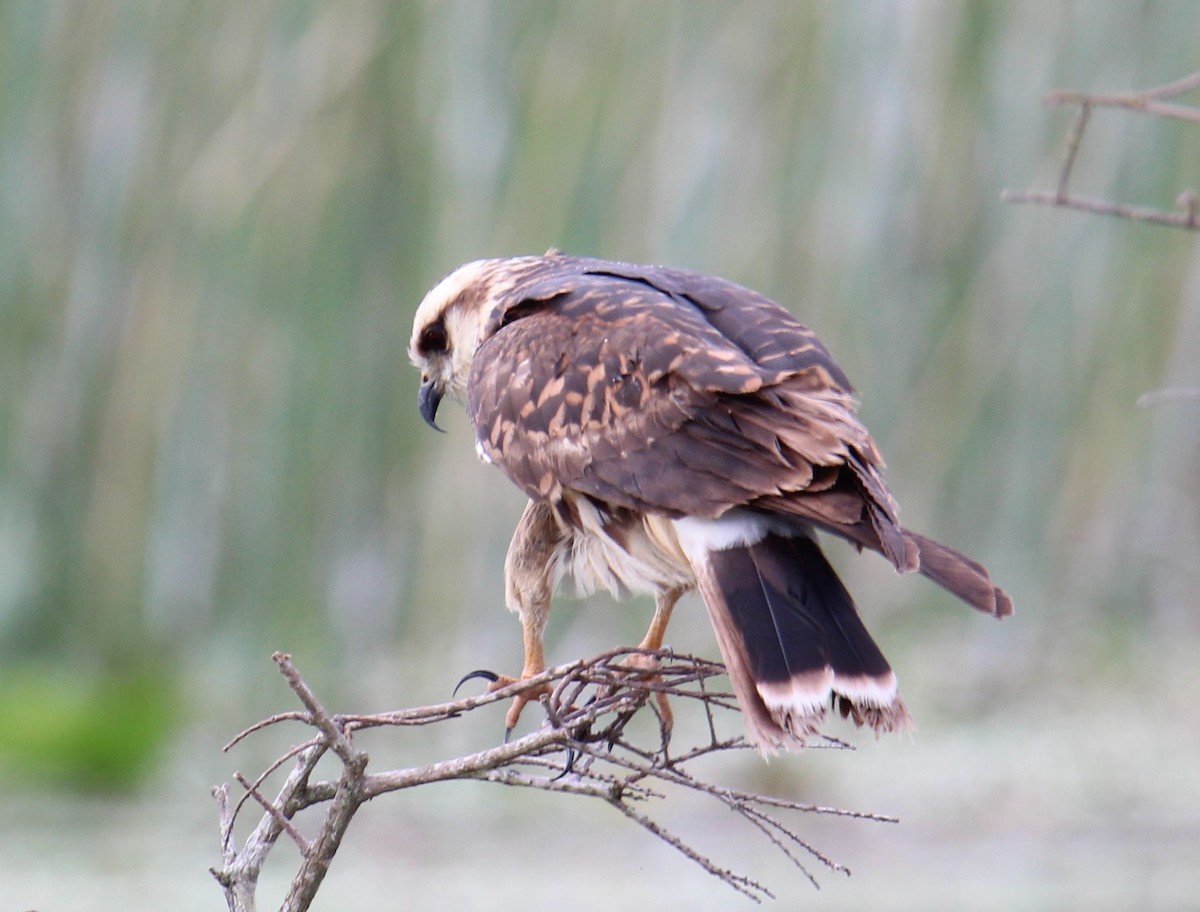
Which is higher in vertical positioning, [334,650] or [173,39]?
[173,39]

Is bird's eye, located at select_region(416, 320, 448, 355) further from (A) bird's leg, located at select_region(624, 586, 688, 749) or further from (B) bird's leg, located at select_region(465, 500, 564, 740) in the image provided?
(A) bird's leg, located at select_region(624, 586, 688, 749)

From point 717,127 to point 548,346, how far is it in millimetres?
3057

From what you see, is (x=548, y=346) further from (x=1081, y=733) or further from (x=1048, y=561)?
(x=1081, y=733)

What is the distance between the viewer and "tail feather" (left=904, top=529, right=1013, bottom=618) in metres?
2.29

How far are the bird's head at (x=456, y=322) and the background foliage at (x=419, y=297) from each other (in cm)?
210

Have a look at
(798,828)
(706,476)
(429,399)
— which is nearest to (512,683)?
(706,476)

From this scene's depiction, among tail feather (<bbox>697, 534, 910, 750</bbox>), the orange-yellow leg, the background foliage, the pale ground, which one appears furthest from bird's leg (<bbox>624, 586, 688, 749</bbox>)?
the pale ground

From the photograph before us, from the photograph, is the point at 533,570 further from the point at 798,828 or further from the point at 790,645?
the point at 798,828

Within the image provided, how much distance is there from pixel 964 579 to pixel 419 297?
3.75m

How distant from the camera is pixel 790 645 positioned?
7.36ft

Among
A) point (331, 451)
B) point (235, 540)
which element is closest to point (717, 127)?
point (331, 451)

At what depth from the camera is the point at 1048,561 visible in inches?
265

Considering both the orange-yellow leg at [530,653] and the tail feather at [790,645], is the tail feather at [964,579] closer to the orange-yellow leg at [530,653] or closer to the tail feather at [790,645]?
the tail feather at [790,645]

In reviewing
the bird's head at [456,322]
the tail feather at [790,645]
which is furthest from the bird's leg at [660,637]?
the bird's head at [456,322]
